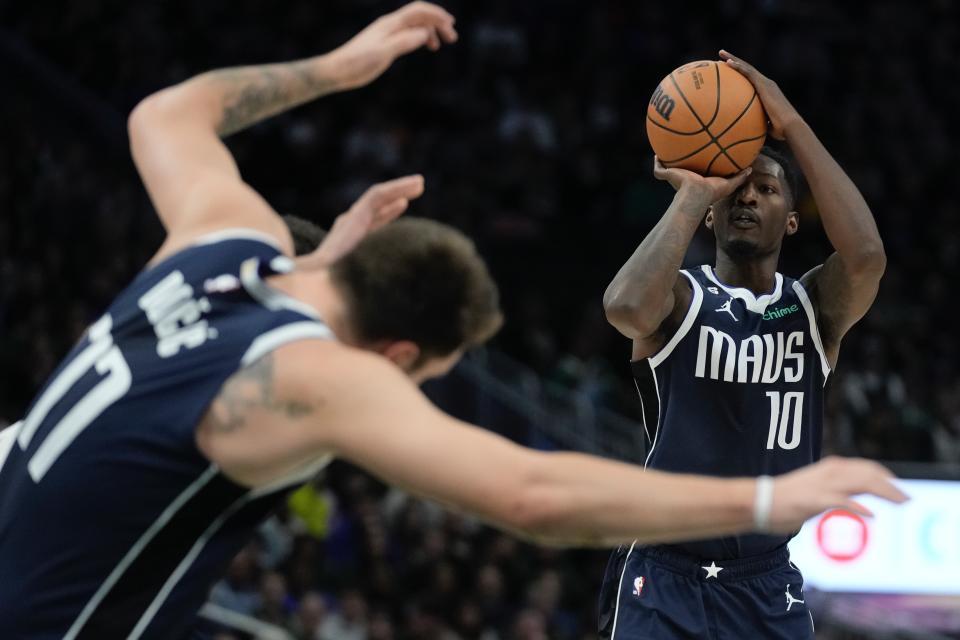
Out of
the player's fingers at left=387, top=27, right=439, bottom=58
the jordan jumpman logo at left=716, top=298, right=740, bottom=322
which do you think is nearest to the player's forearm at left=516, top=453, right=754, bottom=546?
the player's fingers at left=387, top=27, right=439, bottom=58

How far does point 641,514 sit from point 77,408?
1.31 metres

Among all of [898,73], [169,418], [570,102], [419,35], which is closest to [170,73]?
[570,102]

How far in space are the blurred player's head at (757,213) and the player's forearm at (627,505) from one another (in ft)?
9.19

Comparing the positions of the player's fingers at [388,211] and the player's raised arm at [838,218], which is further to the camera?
the player's raised arm at [838,218]

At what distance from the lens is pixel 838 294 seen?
222 inches

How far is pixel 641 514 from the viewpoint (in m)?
2.92

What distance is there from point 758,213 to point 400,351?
109 inches

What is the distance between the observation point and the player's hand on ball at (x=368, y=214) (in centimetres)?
356

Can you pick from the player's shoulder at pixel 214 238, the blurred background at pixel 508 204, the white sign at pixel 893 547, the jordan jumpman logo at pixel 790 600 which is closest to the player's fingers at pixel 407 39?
the player's shoulder at pixel 214 238

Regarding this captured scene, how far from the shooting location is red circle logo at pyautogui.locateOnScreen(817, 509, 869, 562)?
14.1 metres

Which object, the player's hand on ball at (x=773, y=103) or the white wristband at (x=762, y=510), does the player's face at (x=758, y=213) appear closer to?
the player's hand on ball at (x=773, y=103)

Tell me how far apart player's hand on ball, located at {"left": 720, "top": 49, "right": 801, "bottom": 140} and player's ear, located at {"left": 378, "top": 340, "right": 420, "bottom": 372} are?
284 centimetres

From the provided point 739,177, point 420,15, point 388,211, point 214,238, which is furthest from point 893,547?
point 214,238

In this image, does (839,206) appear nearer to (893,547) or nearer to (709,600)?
(709,600)
